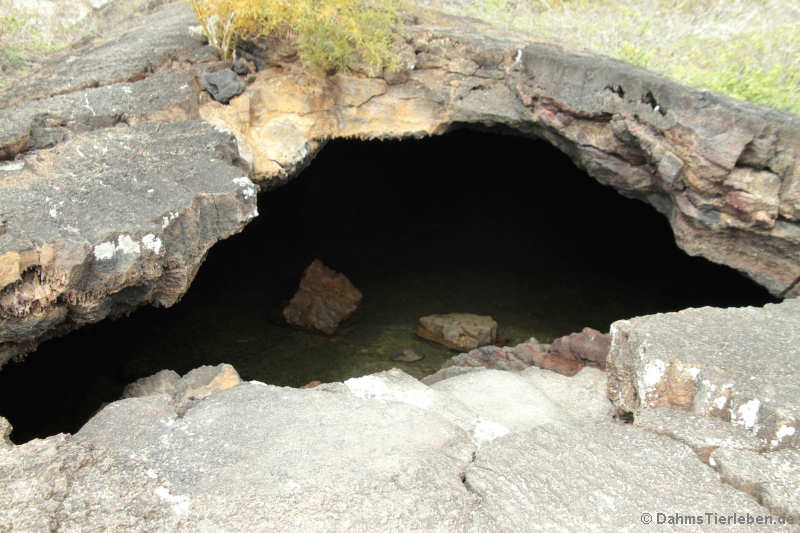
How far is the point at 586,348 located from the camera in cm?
375

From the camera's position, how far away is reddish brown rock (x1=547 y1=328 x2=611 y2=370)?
367cm

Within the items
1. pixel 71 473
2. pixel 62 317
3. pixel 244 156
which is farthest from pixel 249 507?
pixel 244 156

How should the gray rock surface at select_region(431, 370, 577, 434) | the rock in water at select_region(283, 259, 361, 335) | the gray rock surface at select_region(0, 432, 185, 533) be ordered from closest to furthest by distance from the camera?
the gray rock surface at select_region(0, 432, 185, 533) → the gray rock surface at select_region(431, 370, 577, 434) → the rock in water at select_region(283, 259, 361, 335)

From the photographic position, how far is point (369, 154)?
7.59 metres

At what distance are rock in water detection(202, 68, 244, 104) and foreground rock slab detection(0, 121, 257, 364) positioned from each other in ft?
2.01

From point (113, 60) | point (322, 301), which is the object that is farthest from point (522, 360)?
point (113, 60)

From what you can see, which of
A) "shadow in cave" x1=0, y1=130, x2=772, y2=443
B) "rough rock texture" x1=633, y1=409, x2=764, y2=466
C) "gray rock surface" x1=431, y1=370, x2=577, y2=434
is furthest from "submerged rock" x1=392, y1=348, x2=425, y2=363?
"rough rock texture" x1=633, y1=409, x2=764, y2=466

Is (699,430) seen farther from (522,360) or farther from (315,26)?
(315,26)

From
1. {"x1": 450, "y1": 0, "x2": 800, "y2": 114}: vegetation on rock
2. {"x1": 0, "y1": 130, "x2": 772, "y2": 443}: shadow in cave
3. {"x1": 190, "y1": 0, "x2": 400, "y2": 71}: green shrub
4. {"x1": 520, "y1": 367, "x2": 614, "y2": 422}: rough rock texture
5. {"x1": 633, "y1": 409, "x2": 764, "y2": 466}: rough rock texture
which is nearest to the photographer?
{"x1": 633, "y1": 409, "x2": 764, "y2": 466}: rough rock texture

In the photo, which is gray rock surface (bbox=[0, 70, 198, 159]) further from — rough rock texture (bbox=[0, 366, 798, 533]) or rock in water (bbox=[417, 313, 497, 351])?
rock in water (bbox=[417, 313, 497, 351])

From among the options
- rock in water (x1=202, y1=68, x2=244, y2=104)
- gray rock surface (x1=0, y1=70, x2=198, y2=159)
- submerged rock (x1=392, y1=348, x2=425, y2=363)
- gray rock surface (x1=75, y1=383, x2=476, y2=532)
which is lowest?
submerged rock (x1=392, y1=348, x2=425, y2=363)

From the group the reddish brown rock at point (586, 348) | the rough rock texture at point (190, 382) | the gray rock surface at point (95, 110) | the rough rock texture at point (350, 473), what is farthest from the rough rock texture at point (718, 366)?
the gray rock surface at point (95, 110)

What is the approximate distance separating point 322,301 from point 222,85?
2.69 m

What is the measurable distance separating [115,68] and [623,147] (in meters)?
3.53
